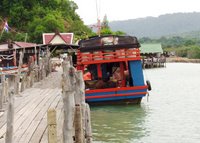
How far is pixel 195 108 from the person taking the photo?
A: 19.8 m

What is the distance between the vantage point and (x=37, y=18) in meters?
58.1

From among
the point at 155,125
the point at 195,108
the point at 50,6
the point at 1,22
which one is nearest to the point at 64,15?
the point at 50,6

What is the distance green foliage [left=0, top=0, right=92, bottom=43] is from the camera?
5388cm

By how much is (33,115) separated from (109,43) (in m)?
7.21

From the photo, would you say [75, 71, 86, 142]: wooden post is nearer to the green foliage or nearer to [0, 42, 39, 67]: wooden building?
[0, 42, 39, 67]: wooden building

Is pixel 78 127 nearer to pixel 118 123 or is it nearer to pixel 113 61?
pixel 118 123

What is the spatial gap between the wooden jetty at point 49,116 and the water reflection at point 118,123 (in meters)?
1.56

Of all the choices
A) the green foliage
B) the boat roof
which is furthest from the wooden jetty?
the green foliage

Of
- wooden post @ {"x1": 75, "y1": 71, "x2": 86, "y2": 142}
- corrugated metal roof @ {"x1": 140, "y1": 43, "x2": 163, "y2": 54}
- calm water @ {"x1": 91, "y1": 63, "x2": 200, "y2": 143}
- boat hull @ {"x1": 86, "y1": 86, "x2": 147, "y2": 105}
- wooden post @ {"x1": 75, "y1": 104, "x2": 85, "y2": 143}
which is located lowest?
calm water @ {"x1": 91, "y1": 63, "x2": 200, "y2": 143}

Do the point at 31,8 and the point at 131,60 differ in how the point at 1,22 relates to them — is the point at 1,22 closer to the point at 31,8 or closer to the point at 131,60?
the point at 31,8

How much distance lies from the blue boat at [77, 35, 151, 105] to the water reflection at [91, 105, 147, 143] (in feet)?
1.28

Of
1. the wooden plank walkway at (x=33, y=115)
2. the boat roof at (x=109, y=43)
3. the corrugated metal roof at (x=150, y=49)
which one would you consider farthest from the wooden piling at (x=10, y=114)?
the corrugated metal roof at (x=150, y=49)

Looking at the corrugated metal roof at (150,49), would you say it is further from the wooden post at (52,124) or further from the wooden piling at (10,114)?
the wooden post at (52,124)

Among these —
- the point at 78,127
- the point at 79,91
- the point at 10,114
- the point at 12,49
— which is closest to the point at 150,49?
the point at 12,49
